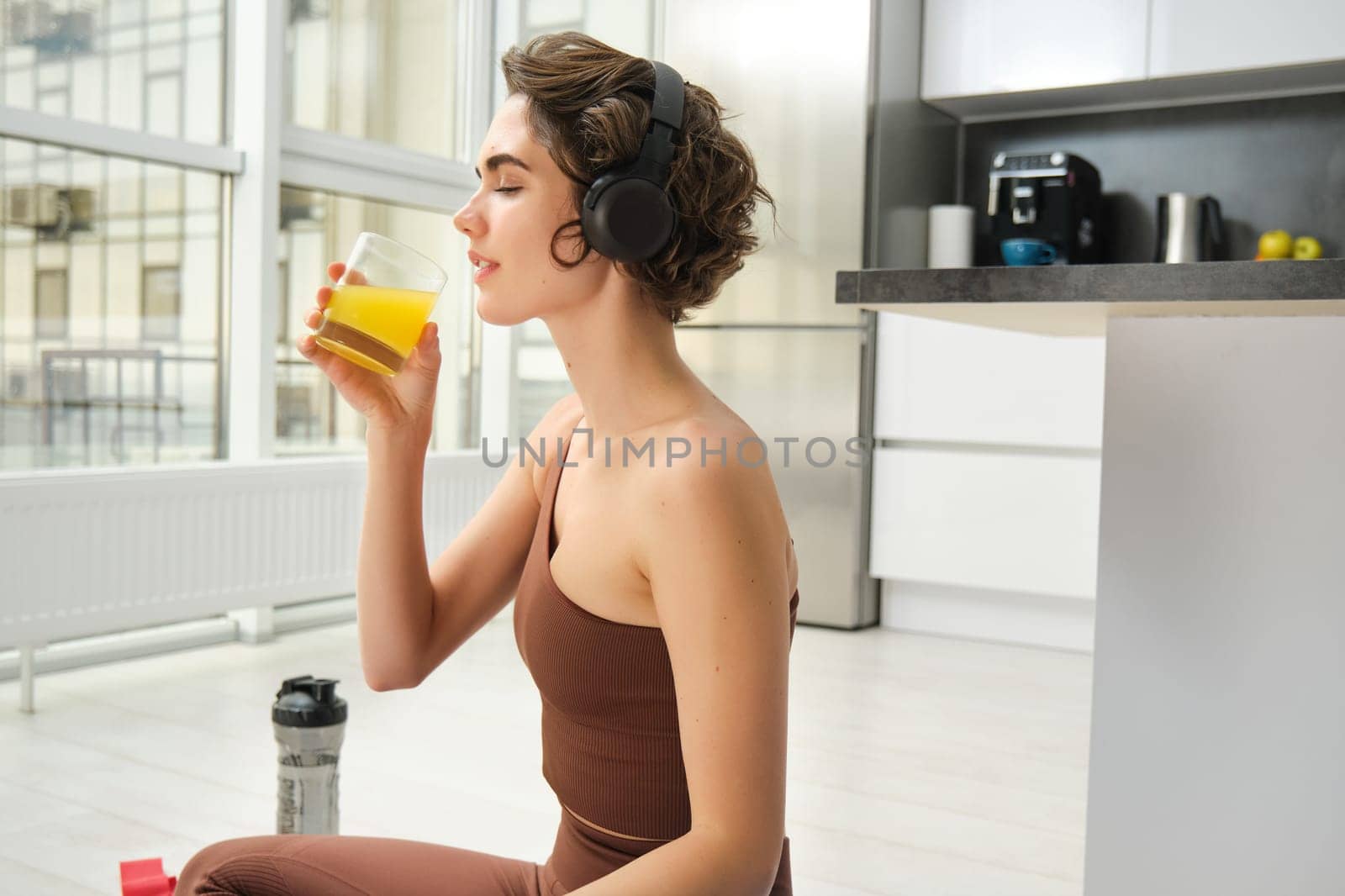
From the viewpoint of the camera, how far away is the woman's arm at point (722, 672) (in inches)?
31.0

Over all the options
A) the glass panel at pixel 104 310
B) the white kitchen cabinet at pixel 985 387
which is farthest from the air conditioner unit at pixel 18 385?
the white kitchen cabinet at pixel 985 387

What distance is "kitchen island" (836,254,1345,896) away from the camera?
1.23m

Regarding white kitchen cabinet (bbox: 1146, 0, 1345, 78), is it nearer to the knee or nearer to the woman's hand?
the woman's hand

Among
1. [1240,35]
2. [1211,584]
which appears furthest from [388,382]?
[1240,35]

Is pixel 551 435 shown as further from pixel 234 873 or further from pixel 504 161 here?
pixel 234 873

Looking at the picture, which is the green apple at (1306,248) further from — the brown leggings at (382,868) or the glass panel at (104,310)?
the brown leggings at (382,868)

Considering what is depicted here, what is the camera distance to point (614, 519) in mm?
928

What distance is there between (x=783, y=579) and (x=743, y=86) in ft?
12.3

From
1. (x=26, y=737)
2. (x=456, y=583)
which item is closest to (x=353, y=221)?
(x=26, y=737)

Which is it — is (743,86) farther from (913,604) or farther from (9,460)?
(9,460)

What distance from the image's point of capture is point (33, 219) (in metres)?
3.32

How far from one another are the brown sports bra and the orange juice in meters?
0.25

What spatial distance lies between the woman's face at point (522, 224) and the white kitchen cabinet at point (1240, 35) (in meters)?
3.39

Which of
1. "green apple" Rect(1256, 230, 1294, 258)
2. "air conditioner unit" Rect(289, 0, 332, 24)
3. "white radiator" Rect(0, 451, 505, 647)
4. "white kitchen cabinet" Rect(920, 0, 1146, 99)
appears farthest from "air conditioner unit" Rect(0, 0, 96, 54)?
"green apple" Rect(1256, 230, 1294, 258)
